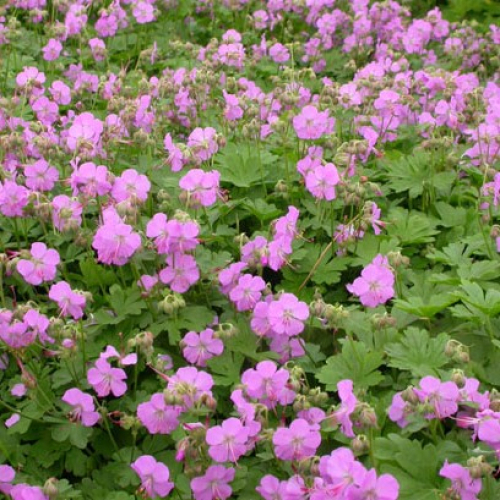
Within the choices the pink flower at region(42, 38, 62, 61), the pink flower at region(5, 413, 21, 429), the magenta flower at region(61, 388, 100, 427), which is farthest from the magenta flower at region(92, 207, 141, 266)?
the pink flower at region(42, 38, 62, 61)

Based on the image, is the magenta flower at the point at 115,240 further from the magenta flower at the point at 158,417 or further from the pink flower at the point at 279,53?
the pink flower at the point at 279,53

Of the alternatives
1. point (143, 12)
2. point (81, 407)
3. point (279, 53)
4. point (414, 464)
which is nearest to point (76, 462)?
point (81, 407)

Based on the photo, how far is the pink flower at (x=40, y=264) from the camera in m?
2.45

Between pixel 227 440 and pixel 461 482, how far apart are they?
1.69 ft

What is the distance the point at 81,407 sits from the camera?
7.53 ft

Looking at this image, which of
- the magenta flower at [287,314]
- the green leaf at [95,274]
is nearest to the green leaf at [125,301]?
the green leaf at [95,274]

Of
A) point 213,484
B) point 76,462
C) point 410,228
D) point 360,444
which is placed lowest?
point 76,462

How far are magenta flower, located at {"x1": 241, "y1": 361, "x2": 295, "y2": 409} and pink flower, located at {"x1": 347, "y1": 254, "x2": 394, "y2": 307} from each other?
0.40 m

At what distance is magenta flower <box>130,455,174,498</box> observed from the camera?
2.05 meters

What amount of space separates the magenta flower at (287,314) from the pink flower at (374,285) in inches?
7.1

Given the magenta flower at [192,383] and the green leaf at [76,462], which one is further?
the green leaf at [76,462]

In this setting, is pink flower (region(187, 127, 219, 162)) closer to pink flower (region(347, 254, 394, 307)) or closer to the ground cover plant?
the ground cover plant

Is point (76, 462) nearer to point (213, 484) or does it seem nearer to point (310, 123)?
point (213, 484)

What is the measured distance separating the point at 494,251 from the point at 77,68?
96.6 inches
